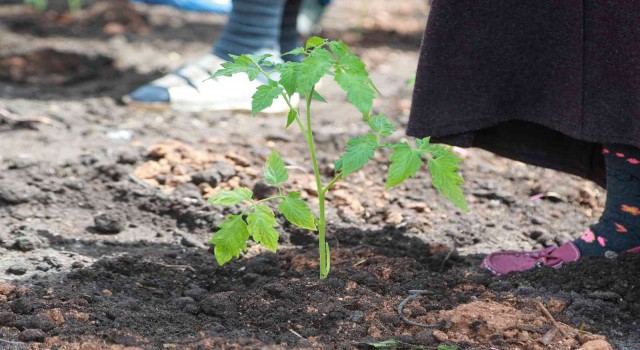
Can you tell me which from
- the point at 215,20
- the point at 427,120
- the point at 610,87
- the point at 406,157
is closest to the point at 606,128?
the point at 610,87

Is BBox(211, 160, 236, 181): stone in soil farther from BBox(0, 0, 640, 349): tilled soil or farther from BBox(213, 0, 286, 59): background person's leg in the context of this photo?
BBox(213, 0, 286, 59): background person's leg

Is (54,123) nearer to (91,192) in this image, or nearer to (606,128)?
(91,192)

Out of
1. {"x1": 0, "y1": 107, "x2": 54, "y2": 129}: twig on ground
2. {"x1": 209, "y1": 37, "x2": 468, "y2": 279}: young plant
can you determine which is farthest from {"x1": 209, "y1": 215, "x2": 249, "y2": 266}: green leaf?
{"x1": 0, "y1": 107, "x2": 54, "y2": 129}: twig on ground

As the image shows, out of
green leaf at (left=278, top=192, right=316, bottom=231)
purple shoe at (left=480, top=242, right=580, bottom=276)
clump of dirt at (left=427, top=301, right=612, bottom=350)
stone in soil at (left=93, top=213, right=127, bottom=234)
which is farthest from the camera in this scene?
stone in soil at (left=93, top=213, right=127, bottom=234)

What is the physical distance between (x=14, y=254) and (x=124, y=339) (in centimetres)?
61

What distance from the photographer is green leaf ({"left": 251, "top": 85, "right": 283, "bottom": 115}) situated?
175 cm

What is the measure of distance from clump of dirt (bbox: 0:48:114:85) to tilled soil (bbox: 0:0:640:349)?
0.05 metres

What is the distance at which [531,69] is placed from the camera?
2.09m

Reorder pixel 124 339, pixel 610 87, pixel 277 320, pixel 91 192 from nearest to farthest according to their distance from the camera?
pixel 124 339 < pixel 277 320 < pixel 610 87 < pixel 91 192

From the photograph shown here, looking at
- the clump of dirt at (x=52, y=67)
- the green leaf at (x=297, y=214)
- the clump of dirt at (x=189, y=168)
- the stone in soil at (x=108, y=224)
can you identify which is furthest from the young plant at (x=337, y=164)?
the clump of dirt at (x=52, y=67)

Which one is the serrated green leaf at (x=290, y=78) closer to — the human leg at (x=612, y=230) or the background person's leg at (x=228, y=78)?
the human leg at (x=612, y=230)

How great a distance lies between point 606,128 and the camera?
202 cm

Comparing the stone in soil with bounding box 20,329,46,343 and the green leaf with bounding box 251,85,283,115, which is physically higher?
the green leaf with bounding box 251,85,283,115

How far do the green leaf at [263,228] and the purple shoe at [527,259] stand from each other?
0.62 m
